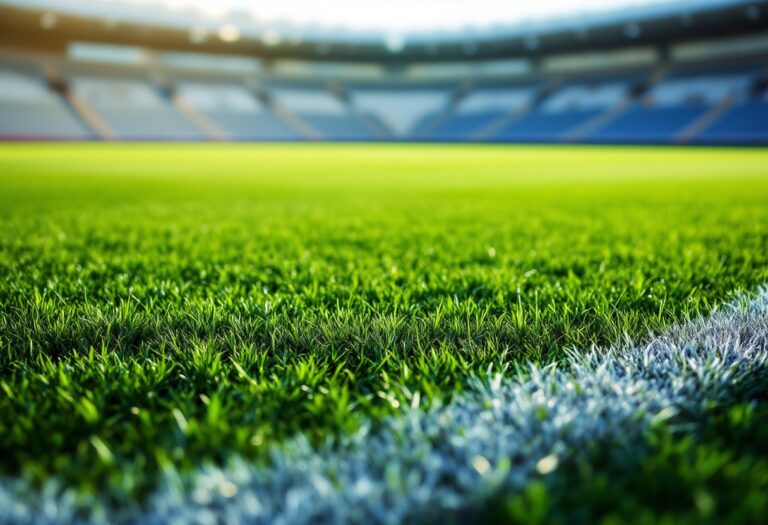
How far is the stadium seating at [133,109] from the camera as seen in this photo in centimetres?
3512

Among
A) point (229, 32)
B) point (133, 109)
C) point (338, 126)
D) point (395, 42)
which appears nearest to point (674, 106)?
→ point (395, 42)

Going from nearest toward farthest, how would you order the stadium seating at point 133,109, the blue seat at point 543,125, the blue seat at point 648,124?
the blue seat at point 648,124
the stadium seating at point 133,109
the blue seat at point 543,125

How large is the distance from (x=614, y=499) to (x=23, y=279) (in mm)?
2637

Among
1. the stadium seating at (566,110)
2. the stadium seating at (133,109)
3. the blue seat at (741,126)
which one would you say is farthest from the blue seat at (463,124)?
the stadium seating at (133,109)

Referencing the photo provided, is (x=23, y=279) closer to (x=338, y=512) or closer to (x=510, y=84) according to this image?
(x=338, y=512)

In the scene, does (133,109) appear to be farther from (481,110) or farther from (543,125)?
(543,125)

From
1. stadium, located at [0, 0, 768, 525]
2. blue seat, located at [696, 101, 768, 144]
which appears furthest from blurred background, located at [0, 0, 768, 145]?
stadium, located at [0, 0, 768, 525]

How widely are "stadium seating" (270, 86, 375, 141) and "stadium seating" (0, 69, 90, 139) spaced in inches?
601

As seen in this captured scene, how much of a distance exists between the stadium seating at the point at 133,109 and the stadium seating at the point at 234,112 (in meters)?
2.01

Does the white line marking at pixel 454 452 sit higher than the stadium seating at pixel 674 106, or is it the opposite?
the stadium seating at pixel 674 106

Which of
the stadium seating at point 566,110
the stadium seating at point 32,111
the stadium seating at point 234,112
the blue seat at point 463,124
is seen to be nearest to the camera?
the stadium seating at point 32,111

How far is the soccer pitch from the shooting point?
2.82ft

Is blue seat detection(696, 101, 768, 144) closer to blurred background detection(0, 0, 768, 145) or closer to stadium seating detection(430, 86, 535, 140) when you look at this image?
blurred background detection(0, 0, 768, 145)

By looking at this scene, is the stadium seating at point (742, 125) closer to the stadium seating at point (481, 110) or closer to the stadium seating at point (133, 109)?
the stadium seating at point (481, 110)
